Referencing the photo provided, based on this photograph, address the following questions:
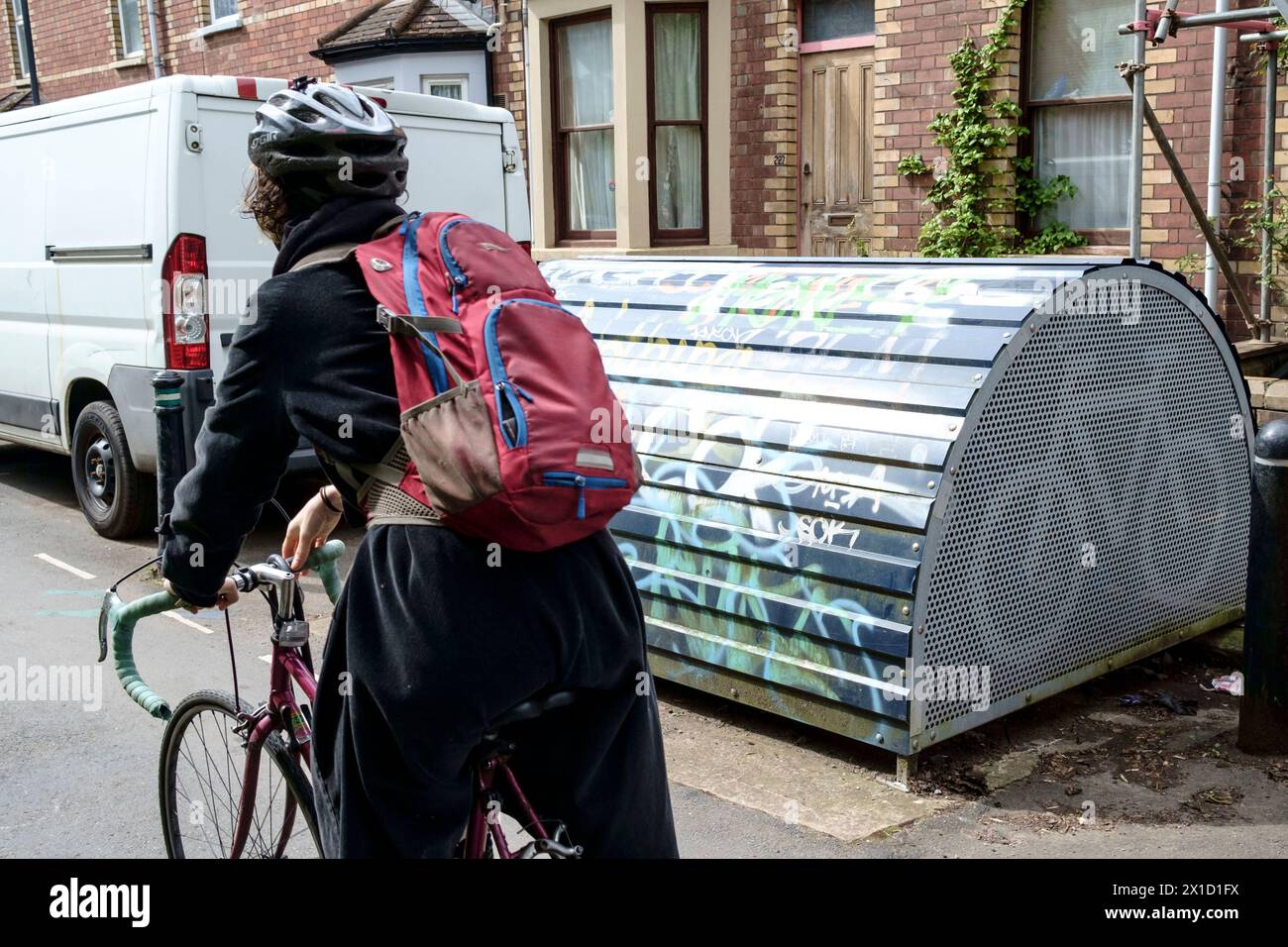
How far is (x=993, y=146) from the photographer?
1030cm

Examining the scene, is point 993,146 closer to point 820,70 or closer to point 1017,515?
point 820,70

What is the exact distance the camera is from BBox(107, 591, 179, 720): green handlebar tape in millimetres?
2760

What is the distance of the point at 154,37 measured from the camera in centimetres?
2020

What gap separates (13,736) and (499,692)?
12.6 feet

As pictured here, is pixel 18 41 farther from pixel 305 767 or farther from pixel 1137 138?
pixel 305 767

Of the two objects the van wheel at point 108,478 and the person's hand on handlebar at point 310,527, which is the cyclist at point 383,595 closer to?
the person's hand on handlebar at point 310,527

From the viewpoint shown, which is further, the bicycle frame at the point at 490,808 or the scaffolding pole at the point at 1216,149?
the scaffolding pole at the point at 1216,149

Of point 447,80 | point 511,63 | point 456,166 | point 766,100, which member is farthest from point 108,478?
point 447,80

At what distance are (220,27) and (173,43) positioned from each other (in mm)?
1757

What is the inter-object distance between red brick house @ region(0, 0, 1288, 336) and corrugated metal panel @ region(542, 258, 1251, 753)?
4806 millimetres

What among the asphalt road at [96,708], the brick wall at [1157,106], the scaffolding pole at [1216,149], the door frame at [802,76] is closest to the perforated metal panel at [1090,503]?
the asphalt road at [96,708]

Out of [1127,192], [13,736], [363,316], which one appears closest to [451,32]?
[1127,192]

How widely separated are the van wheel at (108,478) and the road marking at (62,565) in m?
0.41

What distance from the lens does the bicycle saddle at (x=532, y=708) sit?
7.55ft
